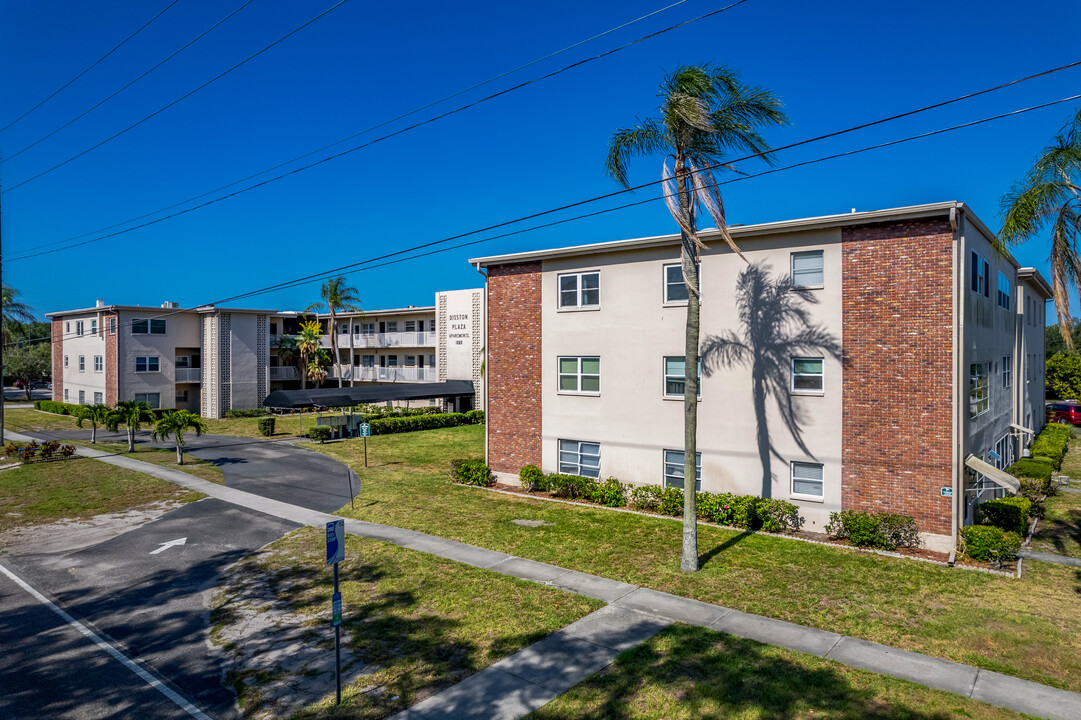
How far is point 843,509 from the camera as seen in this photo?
1605cm

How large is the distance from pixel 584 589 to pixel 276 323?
52.4 meters

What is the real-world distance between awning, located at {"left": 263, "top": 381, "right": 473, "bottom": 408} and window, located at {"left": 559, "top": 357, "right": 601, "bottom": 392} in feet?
67.8

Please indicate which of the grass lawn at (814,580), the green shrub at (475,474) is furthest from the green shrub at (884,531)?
the green shrub at (475,474)

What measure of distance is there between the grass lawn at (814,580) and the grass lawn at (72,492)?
757 cm

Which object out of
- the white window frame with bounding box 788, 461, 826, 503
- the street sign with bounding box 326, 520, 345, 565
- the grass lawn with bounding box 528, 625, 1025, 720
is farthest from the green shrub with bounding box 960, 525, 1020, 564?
the street sign with bounding box 326, 520, 345, 565

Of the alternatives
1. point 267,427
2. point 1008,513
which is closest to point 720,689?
point 1008,513

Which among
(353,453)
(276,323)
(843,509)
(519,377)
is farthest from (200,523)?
Answer: (276,323)

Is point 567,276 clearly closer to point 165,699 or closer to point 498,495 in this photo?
point 498,495

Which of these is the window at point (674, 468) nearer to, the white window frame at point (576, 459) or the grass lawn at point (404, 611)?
the white window frame at point (576, 459)

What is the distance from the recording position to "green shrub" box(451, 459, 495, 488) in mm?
23016

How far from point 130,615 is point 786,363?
1601 centimetres

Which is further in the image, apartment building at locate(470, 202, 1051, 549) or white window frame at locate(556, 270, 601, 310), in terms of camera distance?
white window frame at locate(556, 270, 601, 310)

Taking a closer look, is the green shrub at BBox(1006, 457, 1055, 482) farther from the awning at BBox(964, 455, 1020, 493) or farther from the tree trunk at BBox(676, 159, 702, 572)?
the tree trunk at BBox(676, 159, 702, 572)

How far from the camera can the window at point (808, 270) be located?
16453mm
